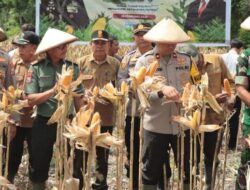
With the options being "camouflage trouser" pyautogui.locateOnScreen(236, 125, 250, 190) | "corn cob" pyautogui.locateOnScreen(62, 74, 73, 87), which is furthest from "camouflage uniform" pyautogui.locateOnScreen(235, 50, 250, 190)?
"corn cob" pyautogui.locateOnScreen(62, 74, 73, 87)

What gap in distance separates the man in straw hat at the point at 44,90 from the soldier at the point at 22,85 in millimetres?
432

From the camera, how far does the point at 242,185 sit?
3.55 metres

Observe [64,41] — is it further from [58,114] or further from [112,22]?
[112,22]

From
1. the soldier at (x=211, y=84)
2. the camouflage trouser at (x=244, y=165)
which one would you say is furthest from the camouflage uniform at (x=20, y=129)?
the camouflage trouser at (x=244, y=165)

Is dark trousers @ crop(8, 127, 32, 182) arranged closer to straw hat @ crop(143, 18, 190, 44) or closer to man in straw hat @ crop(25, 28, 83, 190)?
man in straw hat @ crop(25, 28, 83, 190)

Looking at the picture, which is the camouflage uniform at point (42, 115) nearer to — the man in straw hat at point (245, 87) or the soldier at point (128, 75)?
the soldier at point (128, 75)

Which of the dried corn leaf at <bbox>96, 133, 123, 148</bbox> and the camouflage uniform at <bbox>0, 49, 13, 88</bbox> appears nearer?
the dried corn leaf at <bbox>96, 133, 123, 148</bbox>

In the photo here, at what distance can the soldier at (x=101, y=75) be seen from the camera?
436 cm

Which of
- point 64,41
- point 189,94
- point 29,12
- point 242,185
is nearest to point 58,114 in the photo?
point 189,94

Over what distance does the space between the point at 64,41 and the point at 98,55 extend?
0.90 m

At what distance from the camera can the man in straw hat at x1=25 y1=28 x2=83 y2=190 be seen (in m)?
3.60

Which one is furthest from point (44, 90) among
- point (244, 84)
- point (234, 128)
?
point (234, 128)

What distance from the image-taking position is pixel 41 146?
3.78m

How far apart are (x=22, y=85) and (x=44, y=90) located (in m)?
0.60
